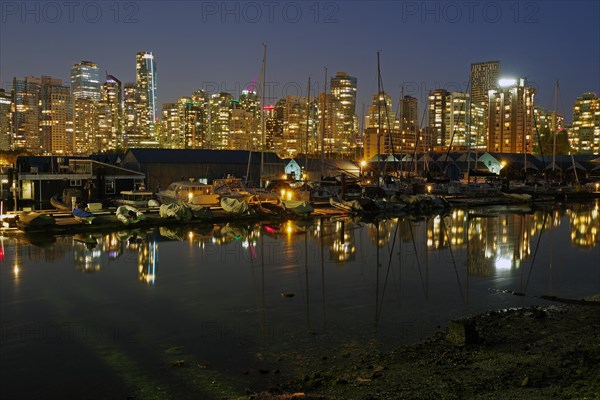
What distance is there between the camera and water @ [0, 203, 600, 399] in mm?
11180

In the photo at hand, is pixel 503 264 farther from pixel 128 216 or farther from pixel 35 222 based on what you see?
pixel 35 222

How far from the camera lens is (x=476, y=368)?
1048 cm

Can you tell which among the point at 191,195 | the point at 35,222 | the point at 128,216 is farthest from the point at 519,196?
the point at 35,222

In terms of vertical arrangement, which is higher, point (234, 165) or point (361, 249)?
point (234, 165)

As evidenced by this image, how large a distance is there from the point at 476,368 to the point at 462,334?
1.54m

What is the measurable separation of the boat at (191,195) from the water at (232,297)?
11.4m

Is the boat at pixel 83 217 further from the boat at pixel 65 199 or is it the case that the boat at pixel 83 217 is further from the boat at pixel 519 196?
the boat at pixel 519 196

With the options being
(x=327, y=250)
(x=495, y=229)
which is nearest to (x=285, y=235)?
(x=327, y=250)

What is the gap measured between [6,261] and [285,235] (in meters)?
14.8

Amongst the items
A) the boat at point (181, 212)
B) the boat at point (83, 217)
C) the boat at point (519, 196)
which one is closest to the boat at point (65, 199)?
the boat at point (83, 217)

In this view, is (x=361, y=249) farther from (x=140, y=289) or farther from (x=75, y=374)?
(x=75, y=374)

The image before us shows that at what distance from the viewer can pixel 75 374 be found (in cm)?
1089

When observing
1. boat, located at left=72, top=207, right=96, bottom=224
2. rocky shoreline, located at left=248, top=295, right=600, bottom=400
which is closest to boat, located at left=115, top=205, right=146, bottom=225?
boat, located at left=72, top=207, right=96, bottom=224

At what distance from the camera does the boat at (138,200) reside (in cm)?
4131
